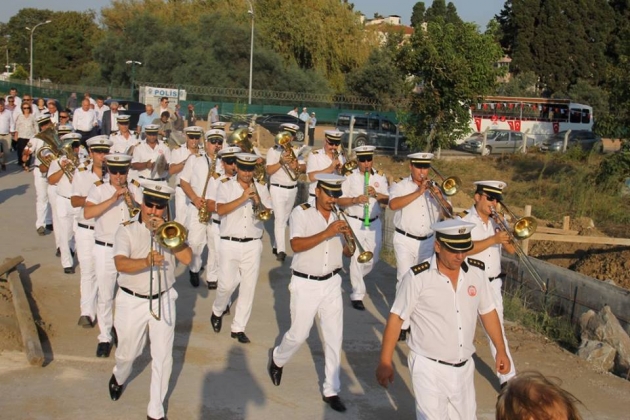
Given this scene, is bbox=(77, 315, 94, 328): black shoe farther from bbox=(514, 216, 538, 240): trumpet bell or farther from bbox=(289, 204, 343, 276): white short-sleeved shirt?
bbox=(514, 216, 538, 240): trumpet bell

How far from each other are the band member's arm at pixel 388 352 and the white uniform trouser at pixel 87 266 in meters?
4.61

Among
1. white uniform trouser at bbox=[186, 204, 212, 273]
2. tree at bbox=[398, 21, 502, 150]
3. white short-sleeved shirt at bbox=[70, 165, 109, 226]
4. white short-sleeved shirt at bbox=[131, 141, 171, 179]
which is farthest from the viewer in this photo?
tree at bbox=[398, 21, 502, 150]

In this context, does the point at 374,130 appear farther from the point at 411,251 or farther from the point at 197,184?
the point at 411,251

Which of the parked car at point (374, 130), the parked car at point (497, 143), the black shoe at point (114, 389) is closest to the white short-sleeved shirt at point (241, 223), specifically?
the black shoe at point (114, 389)

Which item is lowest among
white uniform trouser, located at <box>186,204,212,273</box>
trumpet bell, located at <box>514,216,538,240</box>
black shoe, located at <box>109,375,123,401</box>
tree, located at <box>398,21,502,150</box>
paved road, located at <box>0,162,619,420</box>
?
paved road, located at <box>0,162,619,420</box>

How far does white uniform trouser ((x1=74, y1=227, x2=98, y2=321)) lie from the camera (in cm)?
907

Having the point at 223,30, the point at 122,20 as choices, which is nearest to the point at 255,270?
the point at 223,30

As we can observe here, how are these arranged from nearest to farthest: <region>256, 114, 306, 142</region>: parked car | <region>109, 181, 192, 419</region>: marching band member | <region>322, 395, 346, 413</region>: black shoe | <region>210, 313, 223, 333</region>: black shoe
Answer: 1. <region>109, 181, 192, 419</region>: marching band member
2. <region>322, 395, 346, 413</region>: black shoe
3. <region>210, 313, 223, 333</region>: black shoe
4. <region>256, 114, 306, 142</region>: parked car

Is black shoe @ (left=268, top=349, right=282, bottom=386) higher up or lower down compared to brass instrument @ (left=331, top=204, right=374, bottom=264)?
lower down

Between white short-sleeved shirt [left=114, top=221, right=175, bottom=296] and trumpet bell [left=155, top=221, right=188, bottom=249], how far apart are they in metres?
0.40

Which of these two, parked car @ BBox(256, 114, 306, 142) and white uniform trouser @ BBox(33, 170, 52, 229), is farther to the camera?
parked car @ BBox(256, 114, 306, 142)

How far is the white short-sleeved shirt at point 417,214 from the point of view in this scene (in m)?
9.26

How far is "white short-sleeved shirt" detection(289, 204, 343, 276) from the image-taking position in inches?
291

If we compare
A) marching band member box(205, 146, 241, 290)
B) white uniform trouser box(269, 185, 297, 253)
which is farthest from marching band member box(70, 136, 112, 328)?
white uniform trouser box(269, 185, 297, 253)
